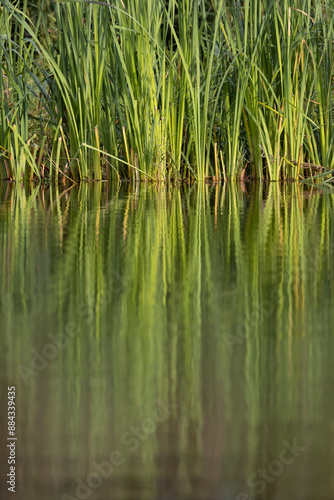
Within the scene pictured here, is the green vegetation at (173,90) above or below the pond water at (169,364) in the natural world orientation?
above

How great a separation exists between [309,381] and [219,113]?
3165 mm

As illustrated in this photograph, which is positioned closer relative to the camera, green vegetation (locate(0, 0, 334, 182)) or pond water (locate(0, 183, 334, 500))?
pond water (locate(0, 183, 334, 500))

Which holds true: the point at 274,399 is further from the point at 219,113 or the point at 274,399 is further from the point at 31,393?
the point at 219,113

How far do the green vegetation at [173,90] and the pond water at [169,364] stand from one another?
1.62 meters

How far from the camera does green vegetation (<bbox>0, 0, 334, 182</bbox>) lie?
3.70m

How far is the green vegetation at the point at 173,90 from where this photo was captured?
3.70 metres

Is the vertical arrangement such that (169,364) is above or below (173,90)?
below

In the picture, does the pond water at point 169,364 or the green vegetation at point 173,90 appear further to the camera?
the green vegetation at point 173,90

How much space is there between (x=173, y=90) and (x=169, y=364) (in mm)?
2831

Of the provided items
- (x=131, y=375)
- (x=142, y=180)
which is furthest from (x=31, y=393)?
(x=142, y=180)

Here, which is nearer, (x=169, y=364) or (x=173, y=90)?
(x=169, y=364)

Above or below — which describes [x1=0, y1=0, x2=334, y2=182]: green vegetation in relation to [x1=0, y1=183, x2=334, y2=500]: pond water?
above

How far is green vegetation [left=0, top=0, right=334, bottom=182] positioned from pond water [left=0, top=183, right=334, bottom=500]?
1.62 metres

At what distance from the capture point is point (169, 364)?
116 cm
